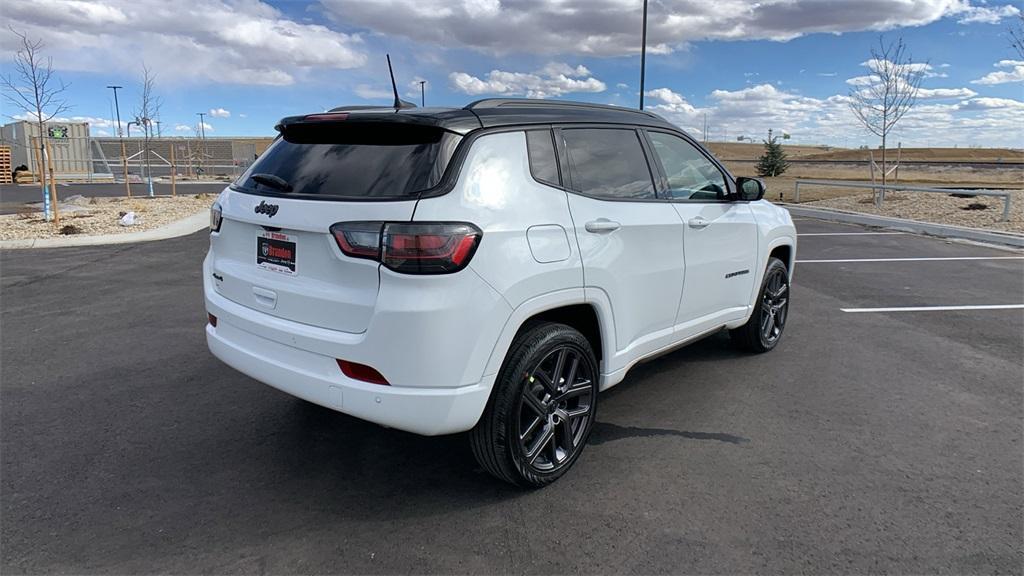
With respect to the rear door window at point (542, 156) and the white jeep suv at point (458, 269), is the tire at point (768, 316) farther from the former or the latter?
the rear door window at point (542, 156)

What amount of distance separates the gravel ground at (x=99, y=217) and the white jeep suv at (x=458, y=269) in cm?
1164

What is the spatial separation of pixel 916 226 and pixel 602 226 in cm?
1381

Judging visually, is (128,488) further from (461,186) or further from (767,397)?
(767,397)

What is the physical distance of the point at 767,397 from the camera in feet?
14.9

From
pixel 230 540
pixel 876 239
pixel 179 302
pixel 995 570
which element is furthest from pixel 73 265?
pixel 876 239

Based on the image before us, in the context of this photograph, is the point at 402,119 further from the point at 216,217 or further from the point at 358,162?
the point at 216,217

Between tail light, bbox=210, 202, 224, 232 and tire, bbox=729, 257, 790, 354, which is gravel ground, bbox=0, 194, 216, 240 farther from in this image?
tire, bbox=729, 257, 790, 354

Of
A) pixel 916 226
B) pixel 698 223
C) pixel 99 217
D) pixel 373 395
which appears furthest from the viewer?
pixel 99 217

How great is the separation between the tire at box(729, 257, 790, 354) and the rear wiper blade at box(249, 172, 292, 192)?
3.65 meters

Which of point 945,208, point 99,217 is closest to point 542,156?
point 99,217

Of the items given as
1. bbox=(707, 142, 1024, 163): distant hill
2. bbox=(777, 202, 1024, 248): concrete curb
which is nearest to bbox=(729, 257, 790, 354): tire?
bbox=(777, 202, 1024, 248): concrete curb

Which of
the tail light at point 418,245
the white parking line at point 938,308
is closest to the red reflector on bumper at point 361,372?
the tail light at point 418,245

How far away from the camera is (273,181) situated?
10.6ft

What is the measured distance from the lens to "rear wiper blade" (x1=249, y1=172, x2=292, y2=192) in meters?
3.18
